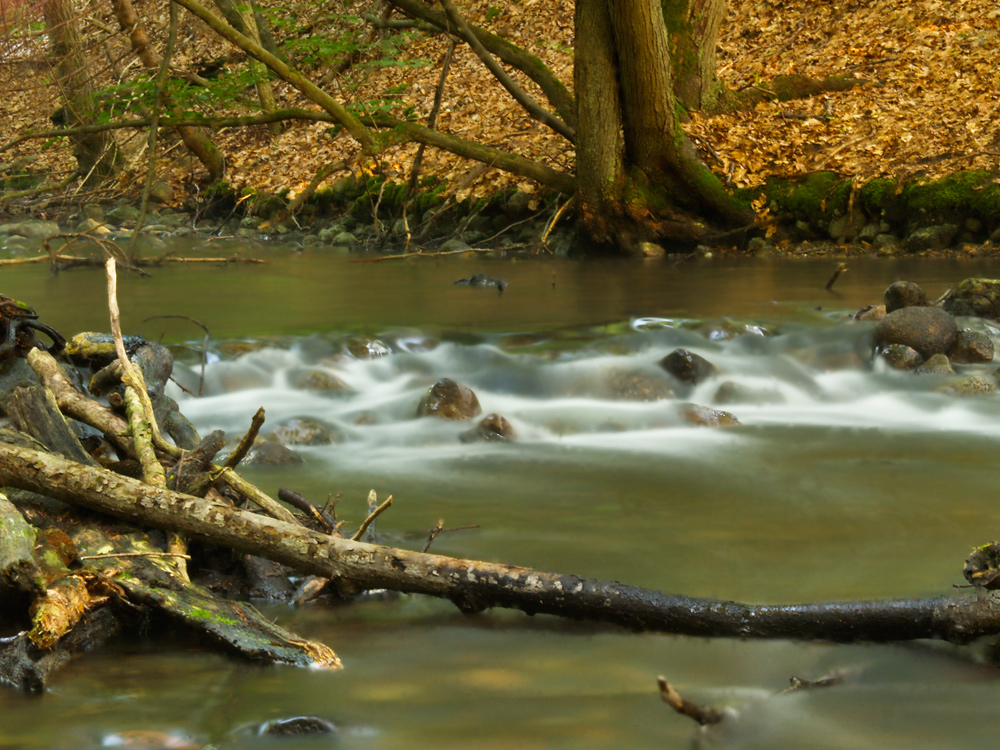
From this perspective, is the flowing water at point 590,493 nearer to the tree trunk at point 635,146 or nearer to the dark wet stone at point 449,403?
the dark wet stone at point 449,403

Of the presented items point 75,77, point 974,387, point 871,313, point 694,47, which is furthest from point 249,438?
point 75,77

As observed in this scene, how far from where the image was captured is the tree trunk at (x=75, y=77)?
10938 millimetres

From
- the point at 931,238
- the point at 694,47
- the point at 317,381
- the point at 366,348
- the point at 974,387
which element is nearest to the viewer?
the point at 974,387

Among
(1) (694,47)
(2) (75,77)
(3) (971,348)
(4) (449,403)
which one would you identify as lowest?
(4) (449,403)

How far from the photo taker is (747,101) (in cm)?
1197

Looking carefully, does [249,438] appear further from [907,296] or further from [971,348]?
[907,296]

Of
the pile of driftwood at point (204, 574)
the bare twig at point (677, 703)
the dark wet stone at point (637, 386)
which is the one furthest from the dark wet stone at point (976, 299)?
the bare twig at point (677, 703)

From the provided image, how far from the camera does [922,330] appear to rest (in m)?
6.52

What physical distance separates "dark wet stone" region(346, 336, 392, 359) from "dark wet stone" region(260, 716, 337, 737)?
4815mm

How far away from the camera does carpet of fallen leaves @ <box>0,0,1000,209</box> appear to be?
36.7 feet

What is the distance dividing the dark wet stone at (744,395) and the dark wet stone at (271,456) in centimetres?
294

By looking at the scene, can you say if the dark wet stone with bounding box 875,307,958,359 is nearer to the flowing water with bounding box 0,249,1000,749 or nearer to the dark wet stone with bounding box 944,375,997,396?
the flowing water with bounding box 0,249,1000,749

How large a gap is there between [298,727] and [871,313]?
658cm

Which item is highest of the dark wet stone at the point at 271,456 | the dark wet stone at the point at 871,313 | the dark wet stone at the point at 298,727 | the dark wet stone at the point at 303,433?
the dark wet stone at the point at 871,313
